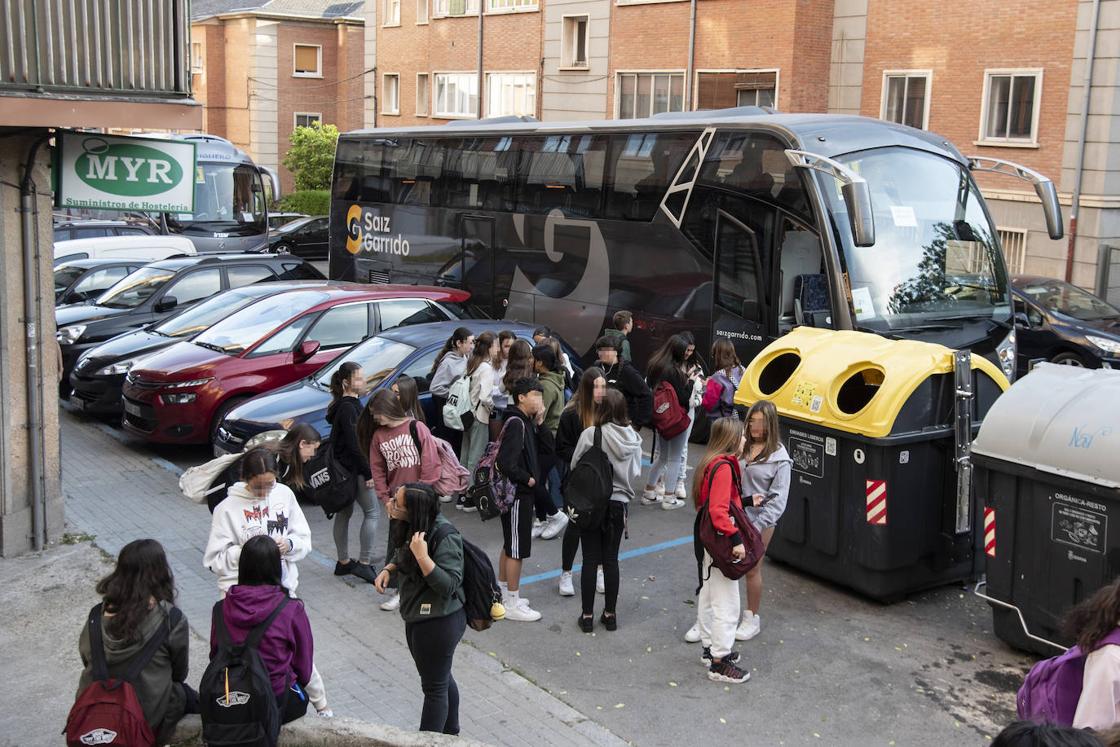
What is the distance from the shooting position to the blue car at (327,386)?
1053 centimetres

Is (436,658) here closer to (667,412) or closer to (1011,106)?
(667,412)

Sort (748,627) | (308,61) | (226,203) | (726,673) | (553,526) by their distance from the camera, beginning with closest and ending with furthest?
(726,673), (748,627), (553,526), (226,203), (308,61)

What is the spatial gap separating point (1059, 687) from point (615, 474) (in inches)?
138

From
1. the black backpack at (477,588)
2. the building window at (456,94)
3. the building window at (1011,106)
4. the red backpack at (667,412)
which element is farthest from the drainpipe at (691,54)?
the black backpack at (477,588)

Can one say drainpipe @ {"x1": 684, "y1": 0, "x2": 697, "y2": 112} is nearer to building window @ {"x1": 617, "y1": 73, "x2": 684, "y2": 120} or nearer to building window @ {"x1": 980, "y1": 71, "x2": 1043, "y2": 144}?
building window @ {"x1": 617, "y1": 73, "x2": 684, "y2": 120}

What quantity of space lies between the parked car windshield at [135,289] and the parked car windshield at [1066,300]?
494 inches

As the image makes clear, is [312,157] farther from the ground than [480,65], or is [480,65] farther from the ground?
[480,65]

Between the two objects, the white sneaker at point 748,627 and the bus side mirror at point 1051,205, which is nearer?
the white sneaker at point 748,627

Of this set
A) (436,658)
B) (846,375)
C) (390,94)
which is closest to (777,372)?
(846,375)

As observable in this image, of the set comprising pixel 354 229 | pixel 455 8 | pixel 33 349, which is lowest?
pixel 33 349

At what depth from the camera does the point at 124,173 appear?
28.9 feet

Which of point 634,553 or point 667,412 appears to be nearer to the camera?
point 634,553

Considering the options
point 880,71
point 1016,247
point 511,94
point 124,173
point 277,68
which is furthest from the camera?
point 277,68

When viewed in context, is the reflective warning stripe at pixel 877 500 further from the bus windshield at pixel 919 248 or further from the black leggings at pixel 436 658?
the bus windshield at pixel 919 248
